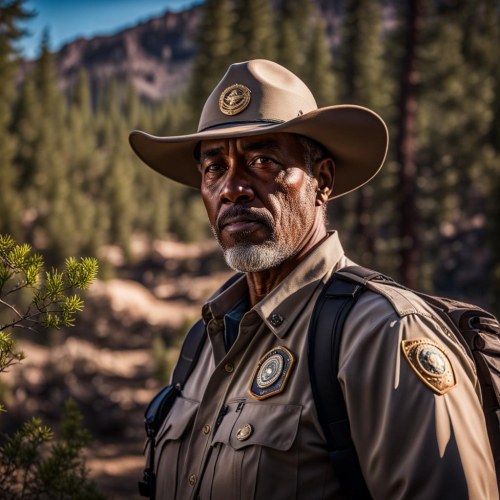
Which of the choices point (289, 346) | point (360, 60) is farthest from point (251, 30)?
point (289, 346)

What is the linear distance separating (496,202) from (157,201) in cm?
3100

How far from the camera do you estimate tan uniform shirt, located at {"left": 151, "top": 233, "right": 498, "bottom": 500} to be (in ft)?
5.62

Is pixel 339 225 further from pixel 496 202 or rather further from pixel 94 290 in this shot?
pixel 94 290

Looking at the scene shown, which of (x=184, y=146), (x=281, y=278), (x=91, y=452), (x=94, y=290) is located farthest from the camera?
(x=94, y=290)

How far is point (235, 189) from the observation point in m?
2.62

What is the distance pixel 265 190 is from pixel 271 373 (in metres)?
0.96

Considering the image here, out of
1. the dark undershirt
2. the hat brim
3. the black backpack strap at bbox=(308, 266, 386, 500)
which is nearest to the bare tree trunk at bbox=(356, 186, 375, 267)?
the hat brim

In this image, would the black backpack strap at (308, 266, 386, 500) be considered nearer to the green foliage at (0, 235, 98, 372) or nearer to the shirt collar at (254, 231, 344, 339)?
the shirt collar at (254, 231, 344, 339)

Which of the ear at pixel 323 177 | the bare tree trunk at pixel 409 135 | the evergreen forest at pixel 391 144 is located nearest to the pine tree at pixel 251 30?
the evergreen forest at pixel 391 144

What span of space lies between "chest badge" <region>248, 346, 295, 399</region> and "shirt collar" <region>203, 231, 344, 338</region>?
0.11 m

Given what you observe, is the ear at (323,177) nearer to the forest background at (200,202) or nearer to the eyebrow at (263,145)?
the eyebrow at (263,145)

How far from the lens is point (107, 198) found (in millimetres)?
39562

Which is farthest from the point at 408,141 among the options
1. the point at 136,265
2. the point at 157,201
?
the point at 157,201

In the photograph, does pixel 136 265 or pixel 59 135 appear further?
pixel 59 135
